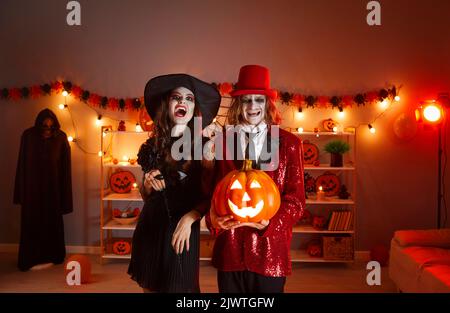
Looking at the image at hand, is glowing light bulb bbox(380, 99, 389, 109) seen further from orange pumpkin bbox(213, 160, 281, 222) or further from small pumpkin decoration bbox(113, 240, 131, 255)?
orange pumpkin bbox(213, 160, 281, 222)

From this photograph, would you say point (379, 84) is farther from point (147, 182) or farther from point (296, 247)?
point (147, 182)

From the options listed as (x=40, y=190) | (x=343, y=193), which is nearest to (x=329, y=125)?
(x=343, y=193)

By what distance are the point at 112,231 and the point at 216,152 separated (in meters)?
3.64

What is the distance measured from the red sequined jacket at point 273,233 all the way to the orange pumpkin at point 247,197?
9 cm

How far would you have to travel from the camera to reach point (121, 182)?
480 centimetres

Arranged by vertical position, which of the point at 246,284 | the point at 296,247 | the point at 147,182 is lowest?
the point at 296,247

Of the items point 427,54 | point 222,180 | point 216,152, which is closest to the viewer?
point 222,180

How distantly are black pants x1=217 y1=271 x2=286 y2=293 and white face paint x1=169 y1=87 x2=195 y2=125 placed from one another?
2.13ft

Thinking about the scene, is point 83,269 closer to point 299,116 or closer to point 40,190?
point 40,190

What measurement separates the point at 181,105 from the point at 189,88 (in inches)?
3.5

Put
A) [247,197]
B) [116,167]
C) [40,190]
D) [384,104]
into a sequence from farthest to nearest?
1. [116,167]
2. [384,104]
3. [40,190]
4. [247,197]

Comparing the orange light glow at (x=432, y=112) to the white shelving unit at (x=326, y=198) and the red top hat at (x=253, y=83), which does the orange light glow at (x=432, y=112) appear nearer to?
the white shelving unit at (x=326, y=198)

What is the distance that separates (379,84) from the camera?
4.88m

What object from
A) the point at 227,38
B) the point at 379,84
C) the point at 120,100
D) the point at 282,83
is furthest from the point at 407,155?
the point at 120,100
